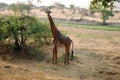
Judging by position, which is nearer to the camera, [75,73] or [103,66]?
[75,73]

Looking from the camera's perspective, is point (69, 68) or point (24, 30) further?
point (24, 30)

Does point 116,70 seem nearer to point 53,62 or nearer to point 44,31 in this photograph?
point 53,62

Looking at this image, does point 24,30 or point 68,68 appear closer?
point 68,68

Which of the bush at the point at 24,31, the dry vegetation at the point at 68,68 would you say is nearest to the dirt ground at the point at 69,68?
the dry vegetation at the point at 68,68

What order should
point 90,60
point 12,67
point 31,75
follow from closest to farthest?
1. point 31,75
2. point 12,67
3. point 90,60

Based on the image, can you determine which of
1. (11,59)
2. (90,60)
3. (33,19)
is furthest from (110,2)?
(11,59)

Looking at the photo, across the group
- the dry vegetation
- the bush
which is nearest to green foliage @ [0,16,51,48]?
the bush

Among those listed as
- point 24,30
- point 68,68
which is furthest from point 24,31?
point 68,68

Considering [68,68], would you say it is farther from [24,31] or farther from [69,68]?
[24,31]

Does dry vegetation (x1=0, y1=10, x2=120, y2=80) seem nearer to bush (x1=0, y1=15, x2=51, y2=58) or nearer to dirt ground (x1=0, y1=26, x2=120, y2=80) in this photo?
dirt ground (x1=0, y1=26, x2=120, y2=80)

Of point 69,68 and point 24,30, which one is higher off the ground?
point 24,30

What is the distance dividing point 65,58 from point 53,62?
68 centimetres

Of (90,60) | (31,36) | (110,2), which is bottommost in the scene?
(90,60)

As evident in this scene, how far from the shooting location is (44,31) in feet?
53.1
